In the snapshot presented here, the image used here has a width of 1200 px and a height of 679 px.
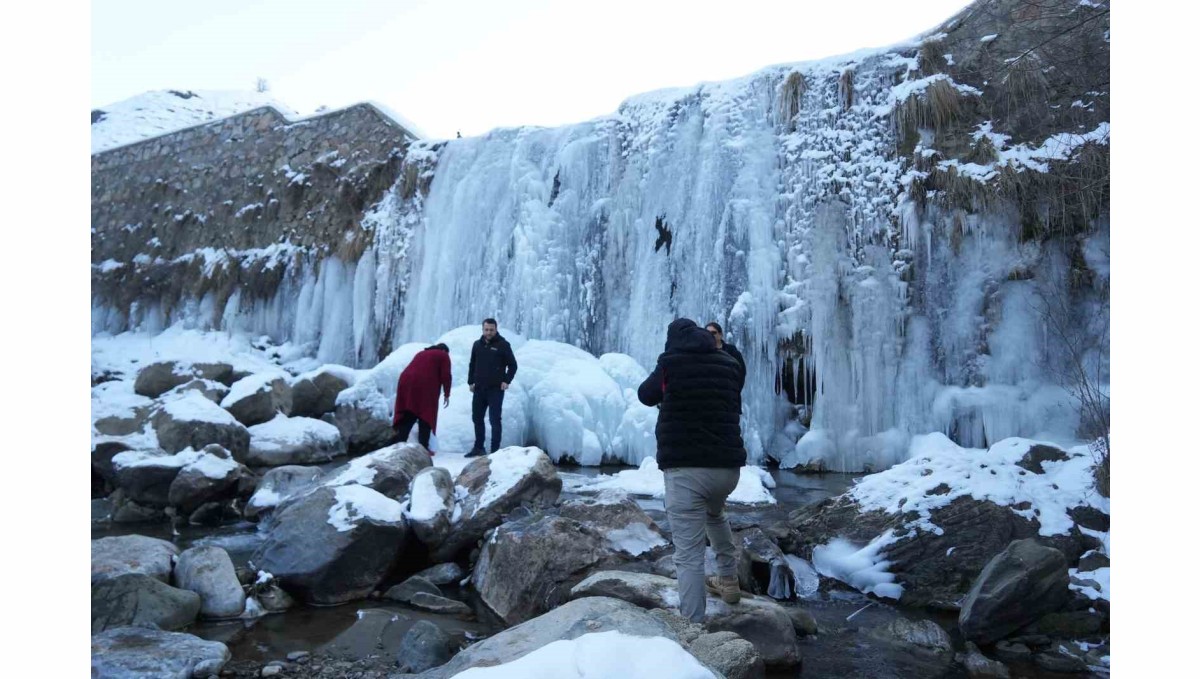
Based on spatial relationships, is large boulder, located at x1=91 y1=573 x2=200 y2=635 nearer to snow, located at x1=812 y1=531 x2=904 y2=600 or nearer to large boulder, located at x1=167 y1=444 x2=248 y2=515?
large boulder, located at x1=167 y1=444 x2=248 y2=515

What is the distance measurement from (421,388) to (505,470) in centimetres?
234

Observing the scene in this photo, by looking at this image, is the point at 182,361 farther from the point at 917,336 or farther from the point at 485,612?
the point at 917,336

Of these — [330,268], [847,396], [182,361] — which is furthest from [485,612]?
[330,268]

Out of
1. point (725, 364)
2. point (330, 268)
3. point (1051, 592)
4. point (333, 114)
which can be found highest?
point (333, 114)

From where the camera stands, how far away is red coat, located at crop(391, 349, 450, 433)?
7.50 m

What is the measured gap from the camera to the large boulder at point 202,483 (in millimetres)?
6441

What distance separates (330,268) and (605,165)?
6.41 meters

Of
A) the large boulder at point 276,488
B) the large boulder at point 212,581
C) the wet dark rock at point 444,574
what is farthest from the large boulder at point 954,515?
the large boulder at point 276,488

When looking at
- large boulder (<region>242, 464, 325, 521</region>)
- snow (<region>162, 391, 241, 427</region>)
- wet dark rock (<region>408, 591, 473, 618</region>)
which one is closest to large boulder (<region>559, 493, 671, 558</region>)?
wet dark rock (<region>408, 591, 473, 618</region>)

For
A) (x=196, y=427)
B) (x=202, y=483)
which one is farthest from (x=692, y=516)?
(x=196, y=427)

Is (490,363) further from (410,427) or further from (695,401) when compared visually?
(695,401)

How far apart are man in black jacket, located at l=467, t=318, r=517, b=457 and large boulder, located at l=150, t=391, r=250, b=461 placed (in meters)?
2.43

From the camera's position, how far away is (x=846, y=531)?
195 inches

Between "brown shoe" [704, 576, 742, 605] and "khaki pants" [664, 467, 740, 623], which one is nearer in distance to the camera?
"khaki pants" [664, 467, 740, 623]
